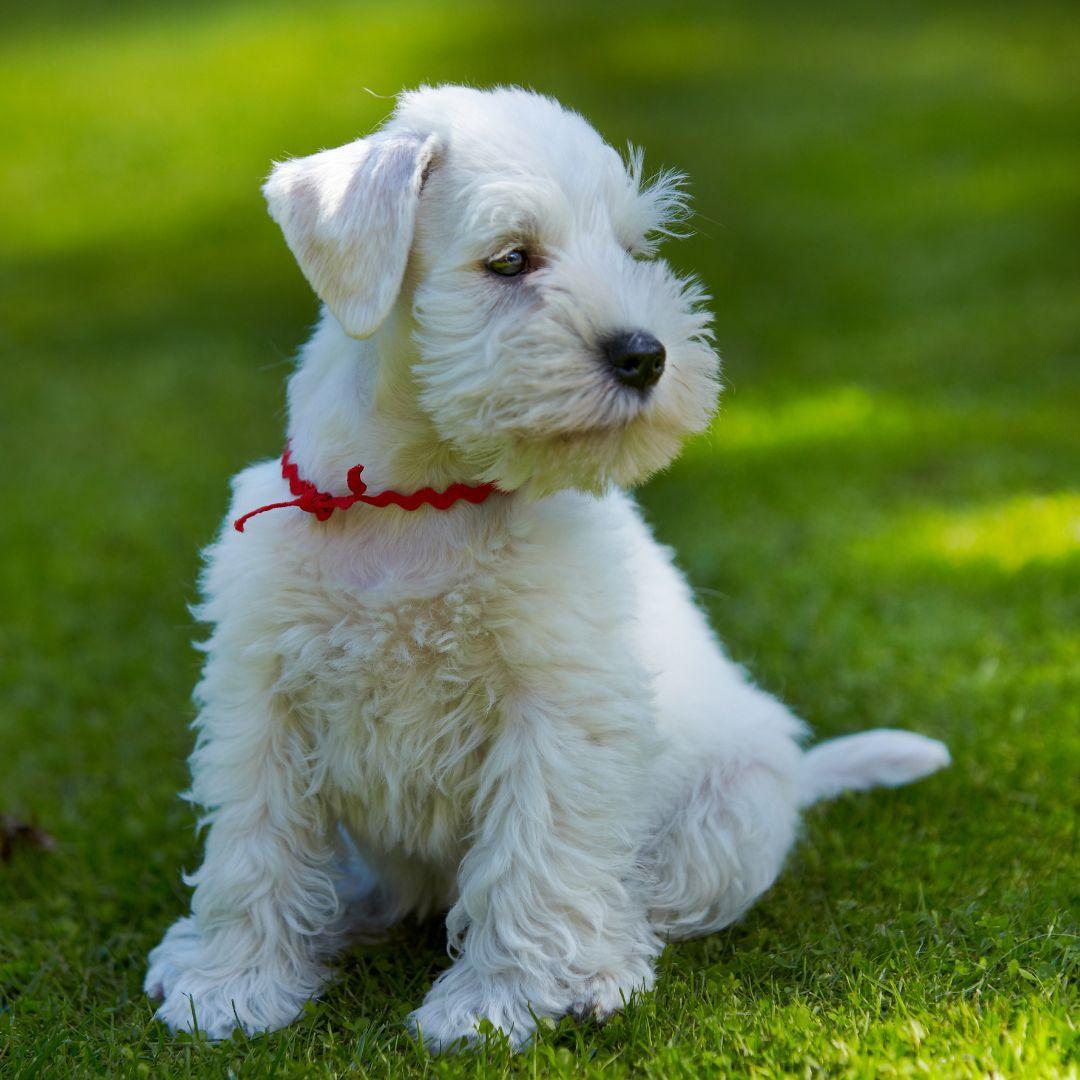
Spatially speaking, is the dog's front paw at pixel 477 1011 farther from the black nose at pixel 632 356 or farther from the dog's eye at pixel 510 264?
the dog's eye at pixel 510 264

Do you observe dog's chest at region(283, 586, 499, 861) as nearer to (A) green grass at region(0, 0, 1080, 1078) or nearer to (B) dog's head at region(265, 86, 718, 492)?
(B) dog's head at region(265, 86, 718, 492)

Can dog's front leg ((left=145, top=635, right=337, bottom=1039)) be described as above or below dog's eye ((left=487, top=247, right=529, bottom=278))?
below

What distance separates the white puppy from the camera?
3.10 metres

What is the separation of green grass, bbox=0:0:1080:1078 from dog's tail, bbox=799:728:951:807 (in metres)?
0.12

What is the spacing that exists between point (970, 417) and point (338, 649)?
19.9 feet

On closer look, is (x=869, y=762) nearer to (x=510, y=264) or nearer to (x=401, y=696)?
(x=401, y=696)

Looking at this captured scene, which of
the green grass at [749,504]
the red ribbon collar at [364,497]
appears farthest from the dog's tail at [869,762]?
the red ribbon collar at [364,497]

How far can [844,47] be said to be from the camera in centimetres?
2133

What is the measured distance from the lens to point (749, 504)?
7.40 m

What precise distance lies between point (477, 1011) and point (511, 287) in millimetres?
1627

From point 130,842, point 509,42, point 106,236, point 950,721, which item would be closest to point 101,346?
point 106,236

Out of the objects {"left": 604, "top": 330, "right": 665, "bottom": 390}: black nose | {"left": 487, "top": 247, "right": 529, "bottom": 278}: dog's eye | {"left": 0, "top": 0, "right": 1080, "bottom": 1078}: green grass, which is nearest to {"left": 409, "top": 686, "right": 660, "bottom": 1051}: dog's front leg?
{"left": 0, "top": 0, "right": 1080, "bottom": 1078}: green grass

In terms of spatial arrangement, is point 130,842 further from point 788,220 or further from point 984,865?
point 788,220

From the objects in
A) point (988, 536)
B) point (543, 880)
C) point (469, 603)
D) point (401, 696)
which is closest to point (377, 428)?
point (469, 603)
